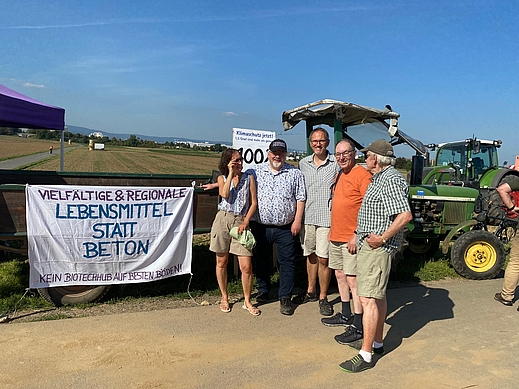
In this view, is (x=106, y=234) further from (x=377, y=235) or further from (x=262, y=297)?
(x=377, y=235)

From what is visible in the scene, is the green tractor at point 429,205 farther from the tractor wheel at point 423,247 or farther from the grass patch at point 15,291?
the grass patch at point 15,291

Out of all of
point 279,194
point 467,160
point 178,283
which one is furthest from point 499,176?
point 178,283

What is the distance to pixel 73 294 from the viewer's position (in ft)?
14.9

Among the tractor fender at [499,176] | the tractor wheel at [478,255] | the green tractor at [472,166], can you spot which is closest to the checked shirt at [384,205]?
the tractor wheel at [478,255]

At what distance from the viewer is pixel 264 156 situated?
6641 millimetres

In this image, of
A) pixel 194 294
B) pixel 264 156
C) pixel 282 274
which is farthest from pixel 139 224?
pixel 264 156

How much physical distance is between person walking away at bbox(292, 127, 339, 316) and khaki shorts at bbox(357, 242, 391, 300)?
109 cm

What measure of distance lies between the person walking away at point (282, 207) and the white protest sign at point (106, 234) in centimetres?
91

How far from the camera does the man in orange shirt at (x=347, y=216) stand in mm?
3754

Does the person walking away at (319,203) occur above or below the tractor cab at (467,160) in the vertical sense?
below

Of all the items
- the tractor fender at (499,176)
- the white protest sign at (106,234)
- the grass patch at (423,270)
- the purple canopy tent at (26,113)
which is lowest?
the grass patch at (423,270)

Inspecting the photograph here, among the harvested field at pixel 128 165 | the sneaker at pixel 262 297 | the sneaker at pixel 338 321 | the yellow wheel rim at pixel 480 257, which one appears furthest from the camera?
the harvested field at pixel 128 165

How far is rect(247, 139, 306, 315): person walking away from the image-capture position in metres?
4.39

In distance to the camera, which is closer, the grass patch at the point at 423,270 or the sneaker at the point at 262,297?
the sneaker at the point at 262,297
